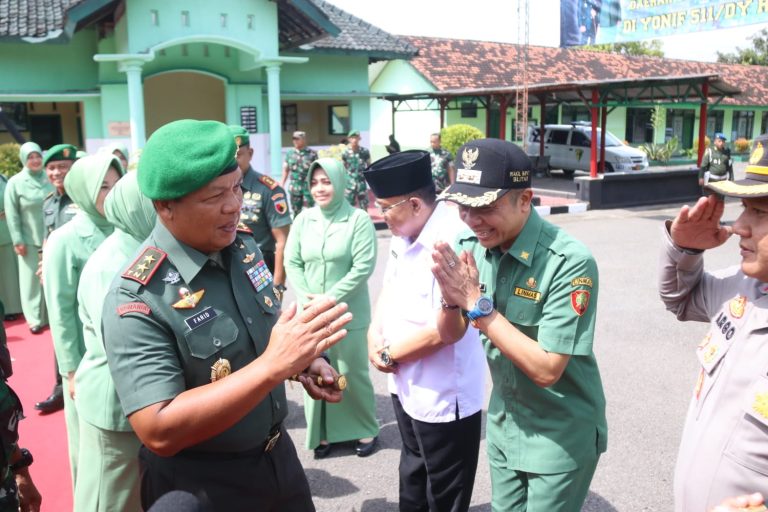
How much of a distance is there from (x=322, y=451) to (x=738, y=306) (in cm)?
292

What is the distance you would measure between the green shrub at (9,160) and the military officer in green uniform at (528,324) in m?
12.3

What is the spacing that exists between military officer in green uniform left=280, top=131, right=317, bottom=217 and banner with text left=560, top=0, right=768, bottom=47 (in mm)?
9431

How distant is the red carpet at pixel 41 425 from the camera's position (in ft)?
12.7

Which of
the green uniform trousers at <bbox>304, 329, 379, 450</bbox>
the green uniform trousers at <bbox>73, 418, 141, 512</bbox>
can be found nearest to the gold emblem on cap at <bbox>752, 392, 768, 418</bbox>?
the green uniform trousers at <bbox>73, 418, 141, 512</bbox>

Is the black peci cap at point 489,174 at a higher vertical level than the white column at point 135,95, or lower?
lower

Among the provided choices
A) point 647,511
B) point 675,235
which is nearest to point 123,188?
point 675,235

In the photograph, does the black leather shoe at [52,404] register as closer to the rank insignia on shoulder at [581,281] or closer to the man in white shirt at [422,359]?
the man in white shirt at [422,359]

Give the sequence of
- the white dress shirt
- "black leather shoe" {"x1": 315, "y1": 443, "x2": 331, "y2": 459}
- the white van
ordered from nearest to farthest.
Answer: the white dress shirt < "black leather shoe" {"x1": 315, "y1": 443, "x2": 331, "y2": 459} < the white van

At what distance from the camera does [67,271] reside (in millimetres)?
3467

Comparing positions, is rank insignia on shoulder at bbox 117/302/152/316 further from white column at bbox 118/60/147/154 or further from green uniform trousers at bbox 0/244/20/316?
white column at bbox 118/60/147/154

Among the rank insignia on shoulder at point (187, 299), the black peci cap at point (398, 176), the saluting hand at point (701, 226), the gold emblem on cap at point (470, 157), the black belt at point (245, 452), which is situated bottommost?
the black belt at point (245, 452)

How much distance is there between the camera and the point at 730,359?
188cm

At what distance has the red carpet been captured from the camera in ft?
12.7

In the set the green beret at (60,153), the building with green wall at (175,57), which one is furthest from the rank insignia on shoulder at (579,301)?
the building with green wall at (175,57)
